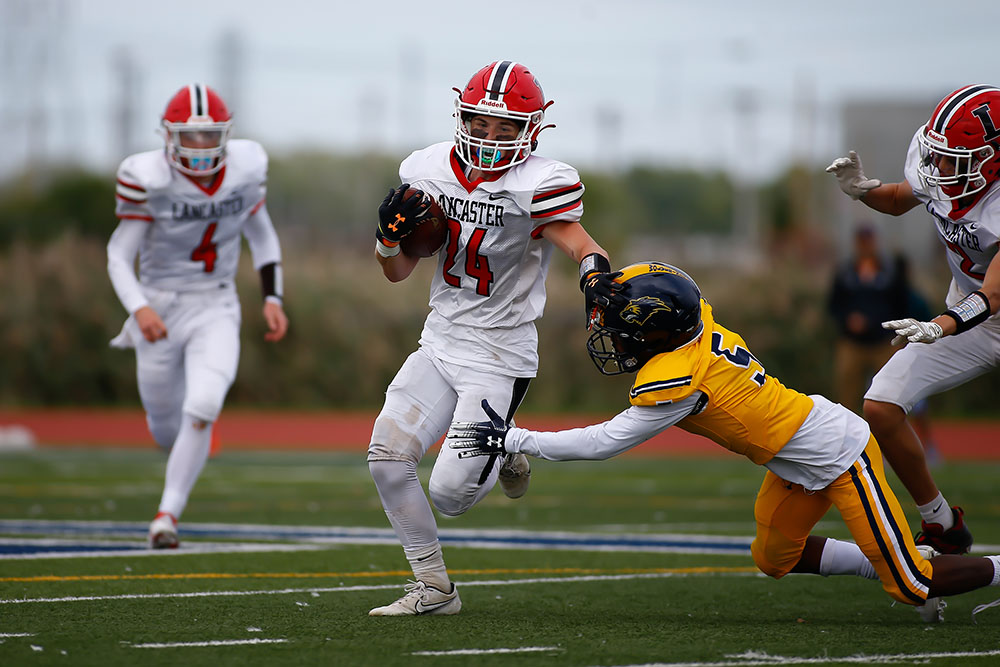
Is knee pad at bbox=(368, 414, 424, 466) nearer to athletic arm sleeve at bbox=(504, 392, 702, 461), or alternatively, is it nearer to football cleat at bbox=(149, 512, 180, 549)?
athletic arm sleeve at bbox=(504, 392, 702, 461)

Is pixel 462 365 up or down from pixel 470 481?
up

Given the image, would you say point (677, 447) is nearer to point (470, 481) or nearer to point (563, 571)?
point (563, 571)

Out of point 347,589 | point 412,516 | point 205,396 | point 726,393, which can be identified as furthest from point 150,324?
point 726,393

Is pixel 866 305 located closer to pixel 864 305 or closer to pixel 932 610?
pixel 864 305

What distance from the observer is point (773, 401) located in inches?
175

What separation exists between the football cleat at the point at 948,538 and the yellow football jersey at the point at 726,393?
1.09m

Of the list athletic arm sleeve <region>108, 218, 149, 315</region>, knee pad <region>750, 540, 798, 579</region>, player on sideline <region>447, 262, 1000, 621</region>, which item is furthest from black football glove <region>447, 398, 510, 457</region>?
athletic arm sleeve <region>108, 218, 149, 315</region>

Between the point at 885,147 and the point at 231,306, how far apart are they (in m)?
18.5

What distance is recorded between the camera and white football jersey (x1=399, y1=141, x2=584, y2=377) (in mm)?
4750

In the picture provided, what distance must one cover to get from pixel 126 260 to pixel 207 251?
17.7 inches

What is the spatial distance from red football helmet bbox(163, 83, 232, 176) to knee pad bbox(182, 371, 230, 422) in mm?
1070

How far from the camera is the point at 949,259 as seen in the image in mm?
5438

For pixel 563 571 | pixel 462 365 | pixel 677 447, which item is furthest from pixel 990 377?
pixel 462 365

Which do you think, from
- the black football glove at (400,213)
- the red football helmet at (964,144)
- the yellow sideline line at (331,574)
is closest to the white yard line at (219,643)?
the yellow sideline line at (331,574)
